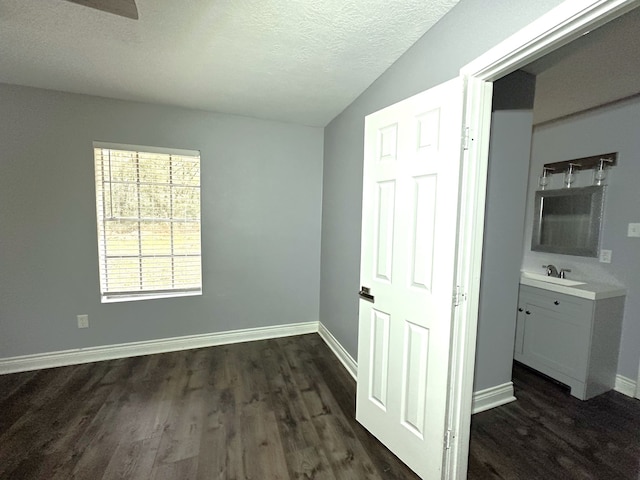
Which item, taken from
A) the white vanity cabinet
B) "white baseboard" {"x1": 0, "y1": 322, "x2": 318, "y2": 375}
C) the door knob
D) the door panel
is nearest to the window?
"white baseboard" {"x1": 0, "y1": 322, "x2": 318, "y2": 375}

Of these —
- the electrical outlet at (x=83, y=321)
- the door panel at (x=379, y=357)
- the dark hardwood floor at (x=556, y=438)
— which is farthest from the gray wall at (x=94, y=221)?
the dark hardwood floor at (x=556, y=438)

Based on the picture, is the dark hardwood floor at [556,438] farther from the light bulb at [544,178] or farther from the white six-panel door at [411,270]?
the light bulb at [544,178]

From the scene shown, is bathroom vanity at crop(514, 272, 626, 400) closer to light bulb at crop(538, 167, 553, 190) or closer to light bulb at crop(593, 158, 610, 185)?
light bulb at crop(593, 158, 610, 185)

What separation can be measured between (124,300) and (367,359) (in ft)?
8.15

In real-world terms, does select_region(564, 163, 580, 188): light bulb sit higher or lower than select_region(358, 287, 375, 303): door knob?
higher

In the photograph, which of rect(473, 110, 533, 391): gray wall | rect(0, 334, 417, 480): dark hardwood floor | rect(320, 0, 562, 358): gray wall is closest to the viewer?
rect(320, 0, 562, 358): gray wall

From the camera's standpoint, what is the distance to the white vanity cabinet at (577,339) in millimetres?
2189

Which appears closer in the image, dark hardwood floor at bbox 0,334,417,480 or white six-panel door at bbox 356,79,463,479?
white six-panel door at bbox 356,79,463,479

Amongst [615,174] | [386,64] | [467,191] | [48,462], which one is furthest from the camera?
[615,174]

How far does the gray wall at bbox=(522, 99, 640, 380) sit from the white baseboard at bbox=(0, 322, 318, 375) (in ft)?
9.55

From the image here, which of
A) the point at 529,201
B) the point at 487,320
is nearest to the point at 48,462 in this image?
the point at 487,320

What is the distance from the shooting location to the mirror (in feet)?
8.32

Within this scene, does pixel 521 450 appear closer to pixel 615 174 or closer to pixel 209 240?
pixel 615 174

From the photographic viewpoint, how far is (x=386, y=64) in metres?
1.95
